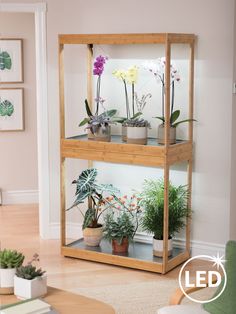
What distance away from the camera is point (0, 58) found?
7.38m

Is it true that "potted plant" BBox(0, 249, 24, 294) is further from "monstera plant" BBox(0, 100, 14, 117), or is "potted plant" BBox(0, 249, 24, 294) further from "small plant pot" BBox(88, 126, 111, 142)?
"monstera plant" BBox(0, 100, 14, 117)

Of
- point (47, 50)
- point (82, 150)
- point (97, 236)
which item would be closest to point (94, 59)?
point (47, 50)

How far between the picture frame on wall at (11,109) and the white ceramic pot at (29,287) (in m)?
4.00

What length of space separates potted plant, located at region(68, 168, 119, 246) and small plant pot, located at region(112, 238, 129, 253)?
0.62 ft

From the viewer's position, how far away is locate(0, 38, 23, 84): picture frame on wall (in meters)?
7.38

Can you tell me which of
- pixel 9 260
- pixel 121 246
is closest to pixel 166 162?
pixel 121 246

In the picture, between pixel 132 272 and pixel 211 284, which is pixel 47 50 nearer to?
pixel 132 272

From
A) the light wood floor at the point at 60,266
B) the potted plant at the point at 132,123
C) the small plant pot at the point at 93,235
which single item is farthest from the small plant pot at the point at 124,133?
the light wood floor at the point at 60,266

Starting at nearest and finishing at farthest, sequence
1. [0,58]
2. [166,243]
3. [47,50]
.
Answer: [166,243], [47,50], [0,58]

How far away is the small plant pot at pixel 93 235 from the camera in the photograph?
5707 mm

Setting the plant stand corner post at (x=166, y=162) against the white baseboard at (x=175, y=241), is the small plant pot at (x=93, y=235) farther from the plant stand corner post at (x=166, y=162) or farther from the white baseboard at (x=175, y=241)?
the plant stand corner post at (x=166, y=162)

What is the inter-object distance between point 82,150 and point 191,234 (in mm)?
1147

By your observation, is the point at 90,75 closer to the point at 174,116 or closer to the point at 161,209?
the point at 174,116

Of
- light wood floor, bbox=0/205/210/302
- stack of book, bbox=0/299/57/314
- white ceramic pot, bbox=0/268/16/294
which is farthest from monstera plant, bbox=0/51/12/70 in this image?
stack of book, bbox=0/299/57/314
